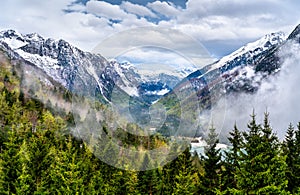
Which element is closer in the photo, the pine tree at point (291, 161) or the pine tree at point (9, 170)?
the pine tree at point (291, 161)

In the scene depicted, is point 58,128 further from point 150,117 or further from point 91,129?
point 150,117

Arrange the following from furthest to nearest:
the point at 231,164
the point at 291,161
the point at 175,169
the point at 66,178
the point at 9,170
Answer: the point at 175,169 → the point at 66,178 → the point at 9,170 → the point at 231,164 → the point at 291,161

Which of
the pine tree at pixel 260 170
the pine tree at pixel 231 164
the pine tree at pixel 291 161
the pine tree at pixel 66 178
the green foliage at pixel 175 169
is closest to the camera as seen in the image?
the pine tree at pixel 260 170

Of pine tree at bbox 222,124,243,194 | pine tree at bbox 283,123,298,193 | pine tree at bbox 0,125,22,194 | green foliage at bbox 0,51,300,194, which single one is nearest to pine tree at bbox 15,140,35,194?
green foliage at bbox 0,51,300,194

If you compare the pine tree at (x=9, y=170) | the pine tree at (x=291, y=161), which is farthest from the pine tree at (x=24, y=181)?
the pine tree at (x=291, y=161)

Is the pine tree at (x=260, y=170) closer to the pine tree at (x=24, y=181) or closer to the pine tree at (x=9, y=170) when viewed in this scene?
the pine tree at (x=24, y=181)

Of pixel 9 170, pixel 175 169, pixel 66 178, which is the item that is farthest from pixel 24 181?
pixel 175 169

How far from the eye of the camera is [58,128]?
112625 mm

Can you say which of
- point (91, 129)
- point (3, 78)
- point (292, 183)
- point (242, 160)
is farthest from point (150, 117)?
point (3, 78)

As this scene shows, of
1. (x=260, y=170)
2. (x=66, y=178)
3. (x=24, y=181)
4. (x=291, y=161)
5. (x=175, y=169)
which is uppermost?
(x=291, y=161)

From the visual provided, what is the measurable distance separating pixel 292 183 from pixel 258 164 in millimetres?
9068

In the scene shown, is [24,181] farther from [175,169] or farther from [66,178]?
[175,169]

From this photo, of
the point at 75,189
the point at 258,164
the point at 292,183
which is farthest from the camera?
the point at 75,189

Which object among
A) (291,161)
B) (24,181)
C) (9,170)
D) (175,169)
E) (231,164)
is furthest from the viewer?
(175,169)
